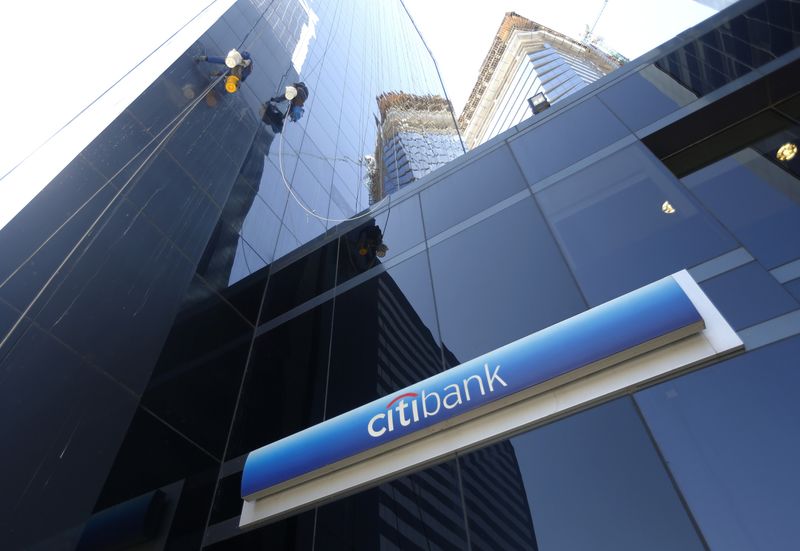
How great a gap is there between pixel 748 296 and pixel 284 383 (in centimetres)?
568

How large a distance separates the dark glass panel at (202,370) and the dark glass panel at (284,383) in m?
0.23

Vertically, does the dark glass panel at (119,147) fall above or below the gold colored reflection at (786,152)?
above

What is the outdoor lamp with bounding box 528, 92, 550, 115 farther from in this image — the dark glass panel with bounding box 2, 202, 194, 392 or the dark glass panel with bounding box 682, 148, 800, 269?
the dark glass panel with bounding box 2, 202, 194, 392

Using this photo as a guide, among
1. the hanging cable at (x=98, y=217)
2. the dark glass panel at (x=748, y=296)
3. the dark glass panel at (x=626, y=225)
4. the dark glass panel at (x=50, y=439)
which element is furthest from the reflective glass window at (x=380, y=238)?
the dark glass panel at (x=748, y=296)

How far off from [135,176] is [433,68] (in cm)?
3961

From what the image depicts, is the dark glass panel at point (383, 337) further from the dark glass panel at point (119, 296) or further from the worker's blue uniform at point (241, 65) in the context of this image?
the worker's blue uniform at point (241, 65)

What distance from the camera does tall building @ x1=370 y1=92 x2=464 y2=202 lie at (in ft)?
65.1

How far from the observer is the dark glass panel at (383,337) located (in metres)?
6.23

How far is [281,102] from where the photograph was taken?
40.2ft

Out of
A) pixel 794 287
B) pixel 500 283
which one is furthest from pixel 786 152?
pixel 500 283

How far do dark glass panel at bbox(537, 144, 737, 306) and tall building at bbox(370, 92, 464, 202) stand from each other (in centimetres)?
1007

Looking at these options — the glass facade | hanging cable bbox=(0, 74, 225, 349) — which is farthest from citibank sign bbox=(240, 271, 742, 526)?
hanging cable bbox=(0, 74, 225, 349)

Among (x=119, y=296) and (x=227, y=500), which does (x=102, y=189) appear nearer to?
(x=119, y=296)

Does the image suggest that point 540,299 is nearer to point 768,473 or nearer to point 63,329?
point 768,473
